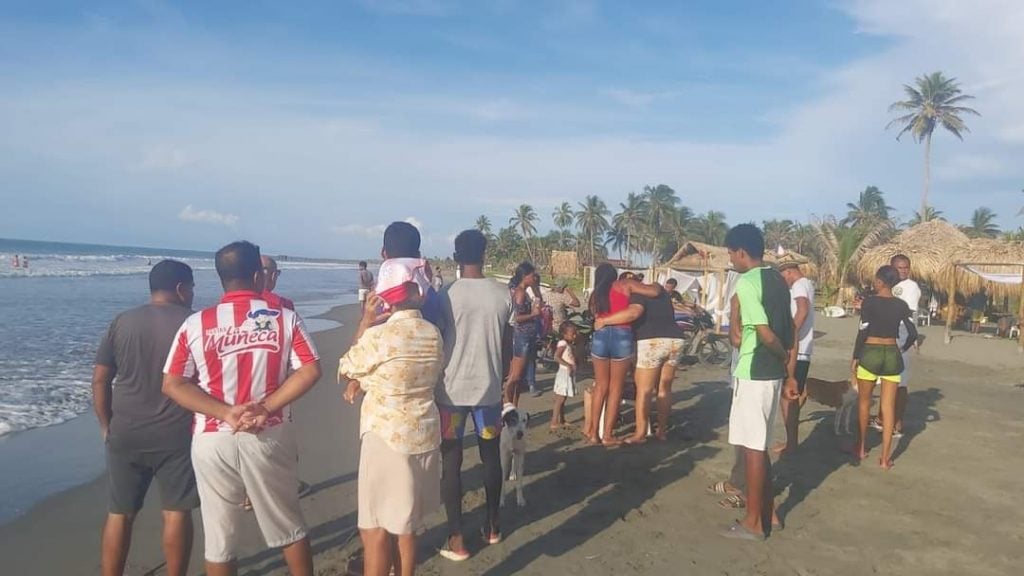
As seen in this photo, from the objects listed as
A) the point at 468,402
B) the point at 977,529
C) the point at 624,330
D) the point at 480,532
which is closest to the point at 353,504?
the point at 480,532

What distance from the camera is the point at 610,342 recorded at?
587 centimetres

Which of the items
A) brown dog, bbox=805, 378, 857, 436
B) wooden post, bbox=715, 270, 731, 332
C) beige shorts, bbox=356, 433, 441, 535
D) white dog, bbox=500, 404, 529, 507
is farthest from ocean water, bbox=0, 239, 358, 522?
wooden post, bbox=715, 270, 731, 332

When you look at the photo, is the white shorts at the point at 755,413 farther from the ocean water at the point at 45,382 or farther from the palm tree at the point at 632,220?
the palm tree at the point at 632,220

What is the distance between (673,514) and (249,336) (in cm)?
335

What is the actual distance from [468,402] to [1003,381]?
11600 millimetres

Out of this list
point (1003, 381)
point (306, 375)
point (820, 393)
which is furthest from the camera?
point (1003, 381)

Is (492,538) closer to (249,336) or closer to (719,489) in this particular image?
(719,489)

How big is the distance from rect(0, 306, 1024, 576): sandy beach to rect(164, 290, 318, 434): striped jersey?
1.49 m

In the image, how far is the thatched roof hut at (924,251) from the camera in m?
20.5

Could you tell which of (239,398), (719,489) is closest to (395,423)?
(239,398)

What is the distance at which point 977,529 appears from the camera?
4488 millimetres

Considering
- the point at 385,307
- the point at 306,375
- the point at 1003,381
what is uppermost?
the point at 385,307

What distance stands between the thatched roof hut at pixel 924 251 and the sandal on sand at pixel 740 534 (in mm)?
19604

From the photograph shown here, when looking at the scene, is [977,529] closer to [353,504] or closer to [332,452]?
[353,504]
